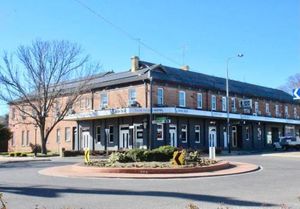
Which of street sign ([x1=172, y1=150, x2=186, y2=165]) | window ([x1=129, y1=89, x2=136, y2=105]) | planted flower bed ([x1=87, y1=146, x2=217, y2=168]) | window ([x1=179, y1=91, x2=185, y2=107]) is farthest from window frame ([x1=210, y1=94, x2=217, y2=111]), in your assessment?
street sign ([x1=172, y1=150, x2=186, y2=165])

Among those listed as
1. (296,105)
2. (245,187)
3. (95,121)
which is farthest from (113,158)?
(296,105)

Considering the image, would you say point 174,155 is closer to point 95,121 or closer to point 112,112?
point 112,112

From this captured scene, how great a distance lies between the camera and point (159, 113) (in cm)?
4534

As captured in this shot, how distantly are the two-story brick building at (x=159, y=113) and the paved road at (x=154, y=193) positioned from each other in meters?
24.2

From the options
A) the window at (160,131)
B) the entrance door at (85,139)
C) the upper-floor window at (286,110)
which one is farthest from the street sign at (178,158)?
the upper-floor window at (286,110)

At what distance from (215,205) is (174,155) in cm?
1119

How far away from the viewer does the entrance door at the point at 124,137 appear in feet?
158

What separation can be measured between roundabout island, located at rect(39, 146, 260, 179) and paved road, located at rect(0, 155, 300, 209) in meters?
1.81

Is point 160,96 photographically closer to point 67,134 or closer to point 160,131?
point 160,131

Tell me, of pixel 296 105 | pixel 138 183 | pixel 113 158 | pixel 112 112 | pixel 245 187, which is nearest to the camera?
pixel 245 187

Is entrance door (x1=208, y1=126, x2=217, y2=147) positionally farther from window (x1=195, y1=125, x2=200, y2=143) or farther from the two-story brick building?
window (x1=195, y1=125, x2=200, y2=143)

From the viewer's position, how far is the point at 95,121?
5184 centimetres

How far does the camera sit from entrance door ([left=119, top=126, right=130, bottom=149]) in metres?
48.2

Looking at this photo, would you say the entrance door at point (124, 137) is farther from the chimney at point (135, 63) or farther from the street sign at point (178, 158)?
the street sign at point (178, 158)
